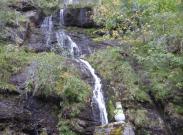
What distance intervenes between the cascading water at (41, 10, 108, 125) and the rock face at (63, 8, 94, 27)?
39 centimetres

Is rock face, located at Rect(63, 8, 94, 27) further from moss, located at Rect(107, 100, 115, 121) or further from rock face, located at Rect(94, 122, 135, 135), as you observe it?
rock face, located at Rect(94, 122, 135, 135)

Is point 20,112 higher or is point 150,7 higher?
point 150,7

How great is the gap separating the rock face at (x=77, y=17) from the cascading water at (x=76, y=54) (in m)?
A: 0.39

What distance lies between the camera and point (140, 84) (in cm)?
1606

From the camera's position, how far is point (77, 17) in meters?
22.8

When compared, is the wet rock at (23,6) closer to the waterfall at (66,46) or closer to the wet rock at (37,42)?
the wet rock at (37,42)

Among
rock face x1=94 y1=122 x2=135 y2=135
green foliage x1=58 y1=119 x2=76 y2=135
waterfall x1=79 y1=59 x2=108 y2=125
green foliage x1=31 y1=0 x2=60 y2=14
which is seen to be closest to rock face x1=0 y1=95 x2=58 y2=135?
green foliage x1=58 y1=119 x2=76 y2=135

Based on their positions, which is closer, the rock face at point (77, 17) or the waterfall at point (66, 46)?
the waterfall at point (66, 46)

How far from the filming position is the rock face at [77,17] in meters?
22.6

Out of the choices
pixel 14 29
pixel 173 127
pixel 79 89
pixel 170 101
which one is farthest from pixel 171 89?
pixel 14 29

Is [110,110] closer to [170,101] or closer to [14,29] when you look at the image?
[170,101]

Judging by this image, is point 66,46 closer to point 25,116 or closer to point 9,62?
point 9,62

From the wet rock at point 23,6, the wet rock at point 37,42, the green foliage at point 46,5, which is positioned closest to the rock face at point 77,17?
the green foliage at point 46,5

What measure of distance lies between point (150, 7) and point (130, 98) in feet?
16.7
